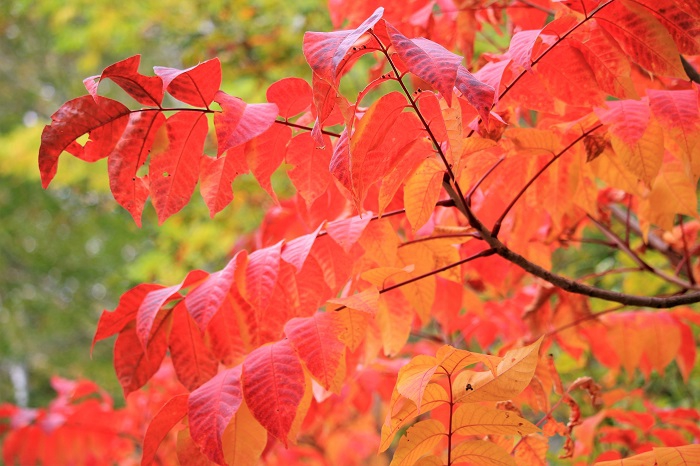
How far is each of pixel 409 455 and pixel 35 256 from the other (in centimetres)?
943

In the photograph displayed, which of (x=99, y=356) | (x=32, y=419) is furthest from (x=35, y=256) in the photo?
(x=32, y=419)

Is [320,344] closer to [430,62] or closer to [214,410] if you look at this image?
[214,410]

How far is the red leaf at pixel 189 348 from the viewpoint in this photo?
0.98 m

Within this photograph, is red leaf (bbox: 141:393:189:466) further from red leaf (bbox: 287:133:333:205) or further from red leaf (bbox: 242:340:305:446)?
red leaf (bbox: 287:133:333:205)

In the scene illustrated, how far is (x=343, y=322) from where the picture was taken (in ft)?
2.86

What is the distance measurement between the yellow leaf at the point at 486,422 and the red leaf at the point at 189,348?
0.40 metres

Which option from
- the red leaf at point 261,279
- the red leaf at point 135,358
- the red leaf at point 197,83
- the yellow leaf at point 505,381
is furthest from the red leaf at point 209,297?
the yellow leaf at point 505,381

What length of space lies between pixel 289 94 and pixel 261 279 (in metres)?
0.26

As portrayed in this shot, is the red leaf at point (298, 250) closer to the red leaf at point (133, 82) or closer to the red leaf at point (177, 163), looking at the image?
the red leaf at point (177, 163)

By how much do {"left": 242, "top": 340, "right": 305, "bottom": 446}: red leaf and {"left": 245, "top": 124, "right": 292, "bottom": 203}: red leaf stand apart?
23 cm

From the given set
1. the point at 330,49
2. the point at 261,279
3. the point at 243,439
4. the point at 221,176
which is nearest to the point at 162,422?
the point at 243,439

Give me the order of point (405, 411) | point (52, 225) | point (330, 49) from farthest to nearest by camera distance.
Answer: point (52, 225)
point (405, 411)
point (330, 49)

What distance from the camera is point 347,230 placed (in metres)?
0.88

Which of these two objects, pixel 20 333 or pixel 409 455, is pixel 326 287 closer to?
pixel 409 455
